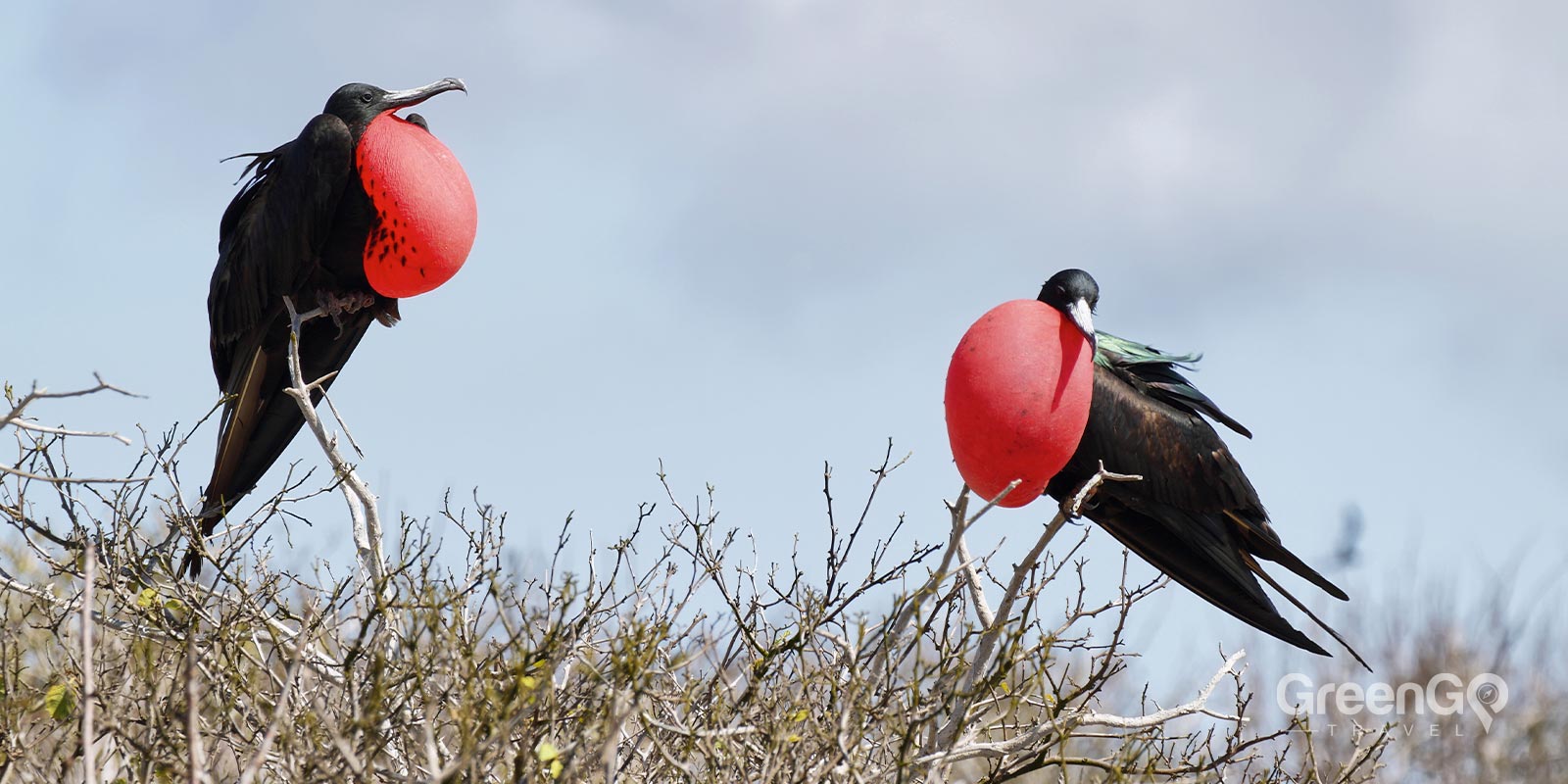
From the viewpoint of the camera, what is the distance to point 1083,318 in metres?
3.71

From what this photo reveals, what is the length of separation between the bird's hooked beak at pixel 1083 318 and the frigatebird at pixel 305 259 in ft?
5.21

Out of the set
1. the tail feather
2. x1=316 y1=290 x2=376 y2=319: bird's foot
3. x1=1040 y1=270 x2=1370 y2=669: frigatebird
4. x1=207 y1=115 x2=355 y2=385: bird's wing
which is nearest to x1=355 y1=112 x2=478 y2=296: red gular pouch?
x1=207 y1=115 x2=355 y2=385: bird's wing

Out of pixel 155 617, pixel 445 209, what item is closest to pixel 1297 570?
pixel 445 209

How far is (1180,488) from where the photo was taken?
4363 mm

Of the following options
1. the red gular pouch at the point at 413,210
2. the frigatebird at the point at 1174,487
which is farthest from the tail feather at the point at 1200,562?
the red gular pouch at the point at 413,210

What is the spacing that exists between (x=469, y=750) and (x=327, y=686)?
1339 millimetres

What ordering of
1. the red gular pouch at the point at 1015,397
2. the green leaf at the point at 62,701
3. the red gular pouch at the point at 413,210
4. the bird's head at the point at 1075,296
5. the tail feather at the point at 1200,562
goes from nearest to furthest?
the green leaf at the point at 62,701 < the red gular pouch at the point at 1015,397 < the bird's head at the point at 1075,296 < the red gular pouch at the point at 413,210 < the tail feather at the point at 1200,562

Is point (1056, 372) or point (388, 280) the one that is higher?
point (388, 280)

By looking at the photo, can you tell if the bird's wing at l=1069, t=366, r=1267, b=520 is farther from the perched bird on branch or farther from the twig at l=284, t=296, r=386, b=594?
the twig at l=284, t=296, r=386, b=594

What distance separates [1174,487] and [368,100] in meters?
2.51

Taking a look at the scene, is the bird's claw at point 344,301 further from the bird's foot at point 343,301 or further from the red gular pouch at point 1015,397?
the red gular pouch at point 1015,397

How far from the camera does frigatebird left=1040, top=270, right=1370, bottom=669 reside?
4223mm

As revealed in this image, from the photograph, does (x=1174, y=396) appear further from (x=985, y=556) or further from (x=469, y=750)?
(x=469, y=750)

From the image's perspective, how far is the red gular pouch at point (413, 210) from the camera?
407 centimetres
